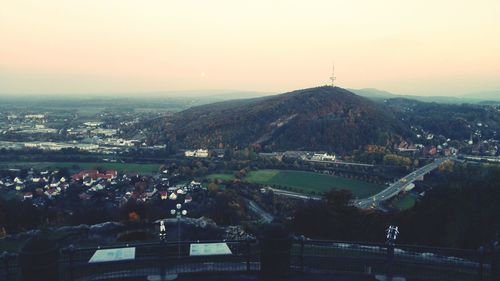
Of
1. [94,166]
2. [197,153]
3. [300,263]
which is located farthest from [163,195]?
[197,153]

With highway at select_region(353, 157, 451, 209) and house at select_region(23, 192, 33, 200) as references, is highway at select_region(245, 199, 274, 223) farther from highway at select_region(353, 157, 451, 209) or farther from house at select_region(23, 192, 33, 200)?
house at select_region(23, 192, 33, 200)

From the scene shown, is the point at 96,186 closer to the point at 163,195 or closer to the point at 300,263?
the point at 163,195

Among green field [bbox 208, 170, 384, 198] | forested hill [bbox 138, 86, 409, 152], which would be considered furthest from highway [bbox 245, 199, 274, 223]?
forested hill [bbox 138, 86, 409, 152]

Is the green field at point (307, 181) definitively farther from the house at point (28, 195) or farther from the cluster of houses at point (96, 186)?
the house at point (28, 195)

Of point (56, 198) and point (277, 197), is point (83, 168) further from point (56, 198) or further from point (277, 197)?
point (277, 197)

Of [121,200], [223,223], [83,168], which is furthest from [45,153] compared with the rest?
[223,223]

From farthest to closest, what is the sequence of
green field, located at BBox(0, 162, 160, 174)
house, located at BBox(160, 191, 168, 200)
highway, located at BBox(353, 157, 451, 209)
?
green field, located at BBox(0, 162, 160, 174)
highway, located at BBox(353, 157, 451, 209)
house, located at BBox(160, 191, 168, 200)
